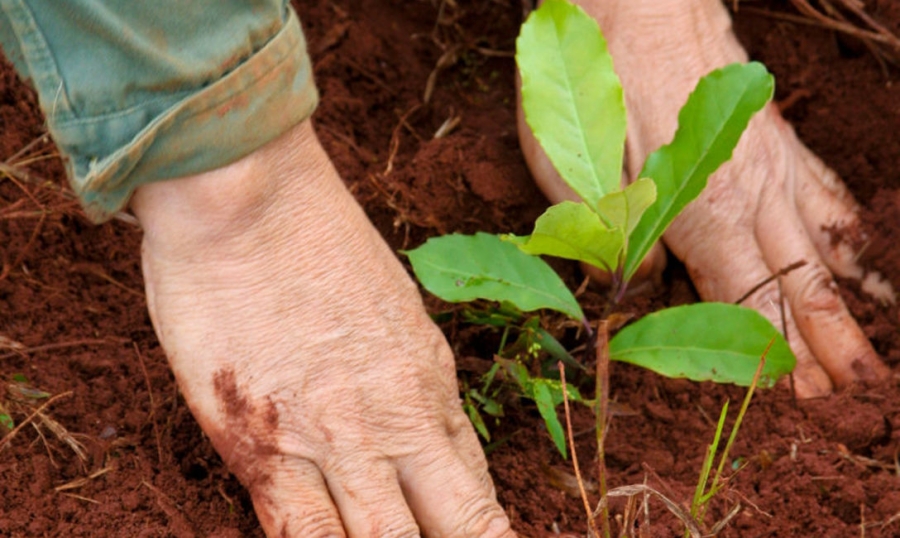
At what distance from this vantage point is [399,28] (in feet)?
6.12

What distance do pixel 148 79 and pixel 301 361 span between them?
0.38 m

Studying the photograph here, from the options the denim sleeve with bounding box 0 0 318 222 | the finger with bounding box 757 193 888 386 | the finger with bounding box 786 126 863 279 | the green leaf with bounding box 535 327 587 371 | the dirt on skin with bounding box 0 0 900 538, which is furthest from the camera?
the finger with bounding box 786 126 863 279

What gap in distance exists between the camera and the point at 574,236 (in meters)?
1.17

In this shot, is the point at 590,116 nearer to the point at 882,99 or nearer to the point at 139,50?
the point at 139,50

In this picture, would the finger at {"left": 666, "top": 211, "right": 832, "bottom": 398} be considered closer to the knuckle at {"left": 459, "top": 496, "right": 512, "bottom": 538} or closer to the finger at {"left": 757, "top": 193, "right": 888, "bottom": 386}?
the finger at {"left": 757, "top": 193, "right": 888, "bottom": 386}

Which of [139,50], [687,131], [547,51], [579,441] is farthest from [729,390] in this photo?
[139,50]

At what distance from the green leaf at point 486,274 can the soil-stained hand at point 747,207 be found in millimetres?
302

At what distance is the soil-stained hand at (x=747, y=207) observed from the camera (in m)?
1.56

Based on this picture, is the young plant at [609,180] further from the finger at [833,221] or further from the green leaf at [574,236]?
the finger at [833,221]

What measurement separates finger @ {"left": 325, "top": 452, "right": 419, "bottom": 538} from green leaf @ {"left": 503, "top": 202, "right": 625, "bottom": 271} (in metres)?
0.32

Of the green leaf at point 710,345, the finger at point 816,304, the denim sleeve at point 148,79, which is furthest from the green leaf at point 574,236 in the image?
the finger at point 816,304

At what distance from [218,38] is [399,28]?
0.84 metres

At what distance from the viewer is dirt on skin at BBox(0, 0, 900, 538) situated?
47.5 inches

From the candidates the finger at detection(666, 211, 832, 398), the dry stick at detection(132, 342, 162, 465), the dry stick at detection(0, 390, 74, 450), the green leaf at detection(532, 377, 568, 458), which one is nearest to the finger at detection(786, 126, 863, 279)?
the finger at detection(666, 211, 832, 398)
